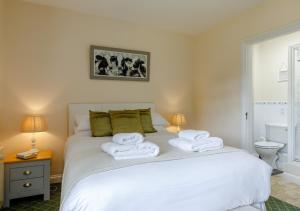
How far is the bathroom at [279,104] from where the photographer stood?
10.4 ft

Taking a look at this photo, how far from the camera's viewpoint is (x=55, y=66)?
9.67 feet

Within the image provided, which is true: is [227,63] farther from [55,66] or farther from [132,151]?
[55,66]

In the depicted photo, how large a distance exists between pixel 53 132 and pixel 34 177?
73 cm

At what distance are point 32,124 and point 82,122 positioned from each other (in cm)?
60

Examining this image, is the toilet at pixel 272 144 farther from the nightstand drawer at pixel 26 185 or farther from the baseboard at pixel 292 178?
the nightstand drawer at pixel 26 185

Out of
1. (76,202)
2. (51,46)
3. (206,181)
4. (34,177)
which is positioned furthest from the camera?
(51,46)

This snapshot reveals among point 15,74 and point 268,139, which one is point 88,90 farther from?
point 268,139

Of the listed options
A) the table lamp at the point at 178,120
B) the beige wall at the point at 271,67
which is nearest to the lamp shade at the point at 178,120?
the table lamp at the point at 178,120

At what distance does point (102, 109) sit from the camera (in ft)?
10.4

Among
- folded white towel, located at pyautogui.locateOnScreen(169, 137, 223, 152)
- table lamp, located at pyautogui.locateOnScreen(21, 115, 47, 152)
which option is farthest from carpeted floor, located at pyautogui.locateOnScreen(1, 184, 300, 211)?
folded white towel, located at pyautogui.locateOnScreen(169, 137, 223, 152)

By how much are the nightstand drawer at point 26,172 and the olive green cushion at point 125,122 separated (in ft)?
3.20

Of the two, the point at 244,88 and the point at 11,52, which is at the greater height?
the point at 11,52

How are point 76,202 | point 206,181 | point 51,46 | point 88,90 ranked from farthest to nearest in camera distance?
point 88,90
point 51,46
point 206,181
point 76,202

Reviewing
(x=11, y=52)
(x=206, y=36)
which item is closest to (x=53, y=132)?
(x=11, y=52)
